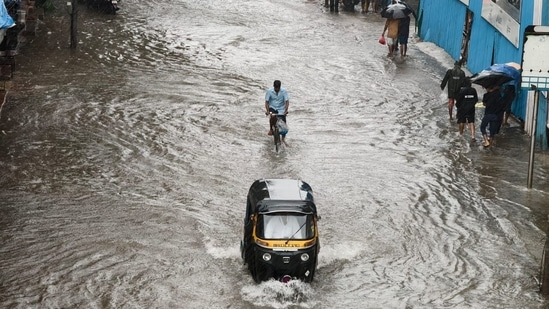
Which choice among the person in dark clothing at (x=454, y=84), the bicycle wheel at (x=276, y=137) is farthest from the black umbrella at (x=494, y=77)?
the bicycle wheel at (x=276, y=137)

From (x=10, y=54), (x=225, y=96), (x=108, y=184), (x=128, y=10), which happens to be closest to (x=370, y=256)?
(x=108, y=184)

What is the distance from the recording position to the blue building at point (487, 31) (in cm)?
2284

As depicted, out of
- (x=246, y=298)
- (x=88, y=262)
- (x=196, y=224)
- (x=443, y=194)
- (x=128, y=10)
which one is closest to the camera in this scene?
(x=246, y=298)

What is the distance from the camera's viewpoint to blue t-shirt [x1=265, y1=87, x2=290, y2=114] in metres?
21.8

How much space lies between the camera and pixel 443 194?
1952cm

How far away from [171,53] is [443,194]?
13.9 meters

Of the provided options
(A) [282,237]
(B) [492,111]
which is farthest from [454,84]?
(A) [282,237]

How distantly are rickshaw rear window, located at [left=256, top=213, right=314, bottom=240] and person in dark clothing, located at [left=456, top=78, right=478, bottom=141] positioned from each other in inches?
349

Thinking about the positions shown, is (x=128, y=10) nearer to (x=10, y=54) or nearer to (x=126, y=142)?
(x=10, y=54)

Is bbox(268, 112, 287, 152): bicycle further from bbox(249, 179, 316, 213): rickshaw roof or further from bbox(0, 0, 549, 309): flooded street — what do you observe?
bbox(249, 179, 316, 213): rickshaw roof

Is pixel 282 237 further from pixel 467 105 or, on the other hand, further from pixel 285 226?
pixel 467 105

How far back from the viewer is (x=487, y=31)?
2747 cm

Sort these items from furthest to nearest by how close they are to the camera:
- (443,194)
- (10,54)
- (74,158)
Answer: (10,54), (74,158), (443,194)

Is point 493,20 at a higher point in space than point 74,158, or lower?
higher
